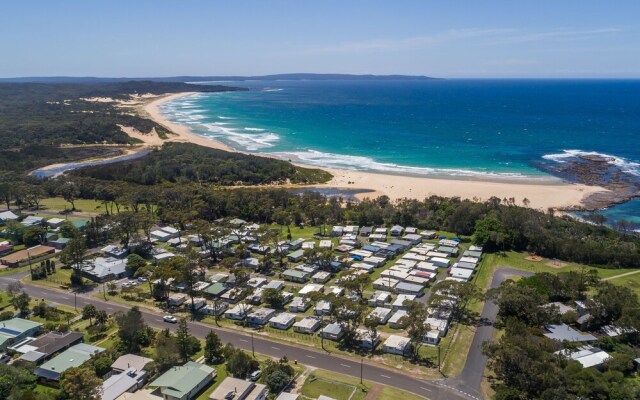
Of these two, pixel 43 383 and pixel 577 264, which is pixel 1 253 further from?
pixel 577 264

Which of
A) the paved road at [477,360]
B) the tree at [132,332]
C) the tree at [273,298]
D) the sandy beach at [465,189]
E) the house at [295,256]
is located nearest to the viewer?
the paved road at [477,360]

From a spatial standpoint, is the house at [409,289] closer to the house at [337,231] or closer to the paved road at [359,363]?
the paved road at [359,363]

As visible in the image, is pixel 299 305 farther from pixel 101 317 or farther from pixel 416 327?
pixel 101 317

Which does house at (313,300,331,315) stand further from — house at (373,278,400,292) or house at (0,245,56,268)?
house at (0,245,56,268)

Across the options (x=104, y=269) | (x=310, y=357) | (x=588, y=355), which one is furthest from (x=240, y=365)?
(x=104, y=269)

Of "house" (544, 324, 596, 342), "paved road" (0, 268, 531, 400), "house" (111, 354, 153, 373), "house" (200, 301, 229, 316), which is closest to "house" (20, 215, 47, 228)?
"paved road" (0, 268, 531, 400)

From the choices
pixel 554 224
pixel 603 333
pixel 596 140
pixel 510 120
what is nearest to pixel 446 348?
pixel 603 333

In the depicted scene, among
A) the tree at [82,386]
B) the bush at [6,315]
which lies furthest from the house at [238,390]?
the bush at [6,315]
